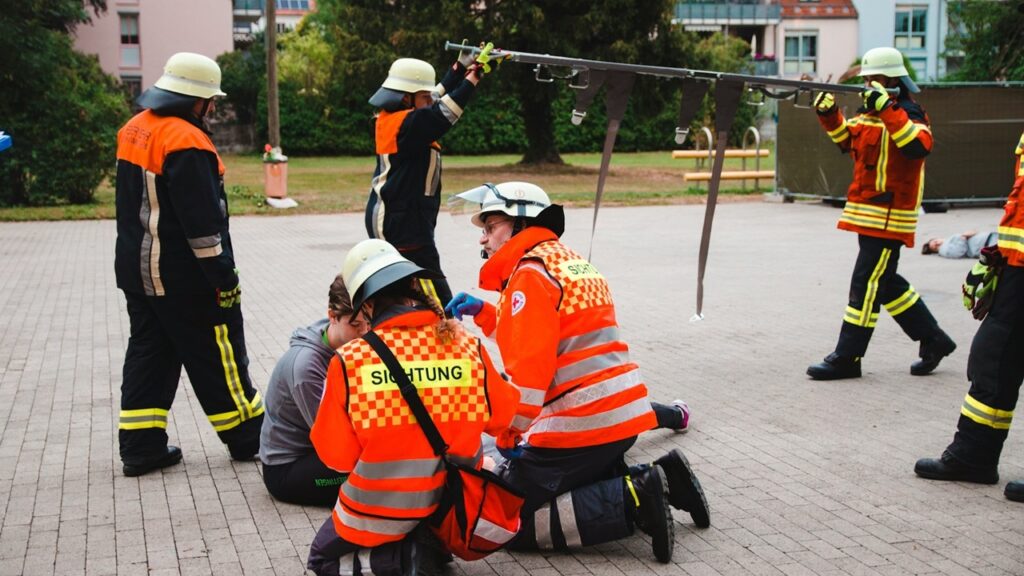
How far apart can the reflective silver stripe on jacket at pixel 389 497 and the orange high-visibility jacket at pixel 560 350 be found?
0.54 metres

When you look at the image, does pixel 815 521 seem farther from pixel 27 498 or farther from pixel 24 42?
pixel 24 42

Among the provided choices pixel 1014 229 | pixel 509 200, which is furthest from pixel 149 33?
pixel 1014 229

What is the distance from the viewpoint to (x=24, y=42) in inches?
830

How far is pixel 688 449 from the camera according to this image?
6.04 metres

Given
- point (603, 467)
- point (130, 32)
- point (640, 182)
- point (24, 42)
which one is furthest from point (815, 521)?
point (130, 32)

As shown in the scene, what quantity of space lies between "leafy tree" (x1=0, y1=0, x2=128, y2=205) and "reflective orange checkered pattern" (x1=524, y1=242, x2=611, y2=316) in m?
18.4

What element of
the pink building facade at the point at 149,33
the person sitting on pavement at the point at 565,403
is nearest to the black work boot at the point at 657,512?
the person sitting on pavement at the point at 565,403

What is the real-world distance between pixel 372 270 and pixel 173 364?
2.24m

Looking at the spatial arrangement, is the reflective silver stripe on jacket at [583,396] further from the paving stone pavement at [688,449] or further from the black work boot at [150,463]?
the black work boot at [150,463]

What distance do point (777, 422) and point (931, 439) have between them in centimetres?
84

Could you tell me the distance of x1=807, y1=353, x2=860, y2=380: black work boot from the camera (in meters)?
7.62

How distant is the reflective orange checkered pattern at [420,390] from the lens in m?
3.81

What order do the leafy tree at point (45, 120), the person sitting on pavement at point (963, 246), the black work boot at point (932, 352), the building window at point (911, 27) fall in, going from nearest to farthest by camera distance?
the black work boot at point (932, 352), the person sitting on pavement at point (963, 246), the leafy tree at point (45, 120), the building window at point (911, 27)

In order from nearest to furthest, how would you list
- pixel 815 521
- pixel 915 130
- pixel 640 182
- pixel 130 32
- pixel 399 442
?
1. pixel 399 442
2. pixel 815 521
3. pixel 915 130
4. pixel 640 182
5. pixel 130 32
